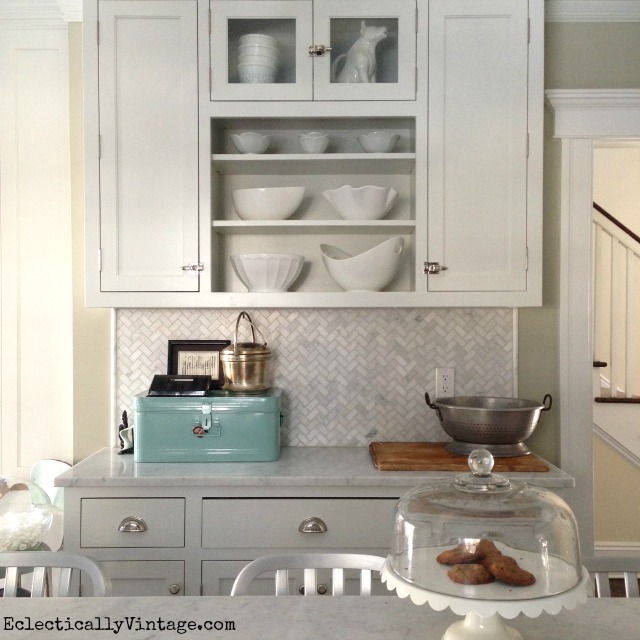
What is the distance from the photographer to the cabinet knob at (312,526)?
6.75ft

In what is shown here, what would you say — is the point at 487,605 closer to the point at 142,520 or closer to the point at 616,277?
the point at 142,520

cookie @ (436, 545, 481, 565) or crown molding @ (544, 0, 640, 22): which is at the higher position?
crown molding @ (544, 0, 640, 22)

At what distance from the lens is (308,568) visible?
4.60 ft

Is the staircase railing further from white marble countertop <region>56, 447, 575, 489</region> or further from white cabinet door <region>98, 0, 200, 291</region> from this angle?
white cabinet door <region>98, 0, 200, 291</region>

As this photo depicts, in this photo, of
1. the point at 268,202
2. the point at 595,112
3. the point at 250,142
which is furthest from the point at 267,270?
the point at 595,112

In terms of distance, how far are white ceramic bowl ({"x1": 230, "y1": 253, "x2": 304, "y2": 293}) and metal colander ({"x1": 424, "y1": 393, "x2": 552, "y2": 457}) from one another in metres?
0.73

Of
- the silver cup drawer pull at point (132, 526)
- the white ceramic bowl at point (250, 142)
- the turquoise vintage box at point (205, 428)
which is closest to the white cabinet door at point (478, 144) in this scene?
the white ceramic bowl at point (250, 142)

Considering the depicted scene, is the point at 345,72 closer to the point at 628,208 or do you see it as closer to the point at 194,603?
the point at 194,603

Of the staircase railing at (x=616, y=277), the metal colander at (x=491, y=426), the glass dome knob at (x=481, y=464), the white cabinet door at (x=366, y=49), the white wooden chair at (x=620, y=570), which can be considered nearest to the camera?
the glass dome knob at (x=481, y=464)

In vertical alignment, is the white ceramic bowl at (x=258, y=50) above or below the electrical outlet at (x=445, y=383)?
above

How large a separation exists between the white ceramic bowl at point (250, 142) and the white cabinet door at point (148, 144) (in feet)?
0.57

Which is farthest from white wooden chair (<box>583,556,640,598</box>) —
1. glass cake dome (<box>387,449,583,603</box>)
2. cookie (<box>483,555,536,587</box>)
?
cookie (<box>483,555,536,587</box>)

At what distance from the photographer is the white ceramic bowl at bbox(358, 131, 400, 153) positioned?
2.38 meters

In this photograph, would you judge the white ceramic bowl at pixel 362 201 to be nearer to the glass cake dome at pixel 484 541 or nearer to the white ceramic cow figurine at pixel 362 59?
the white ceramic cow figurine at pixel 362 59
